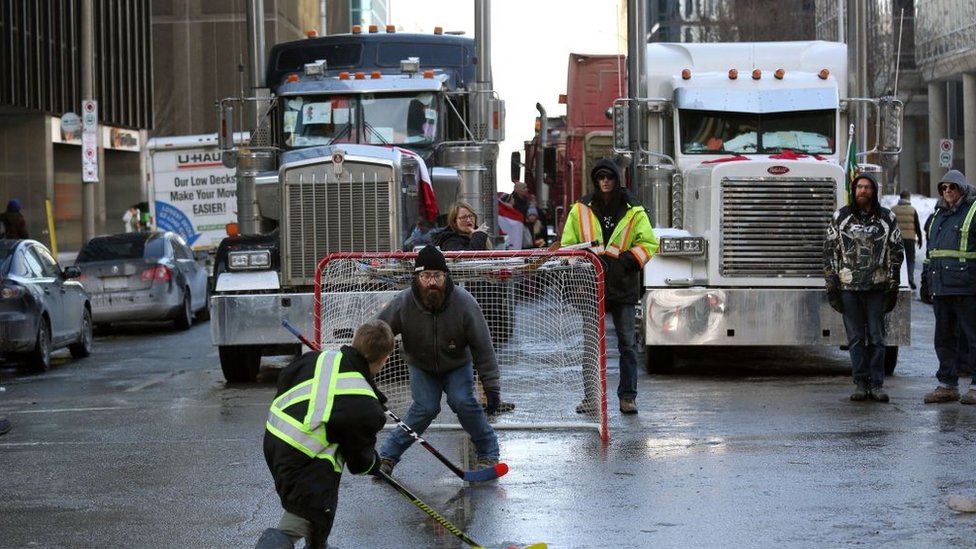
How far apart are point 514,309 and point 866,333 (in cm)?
314

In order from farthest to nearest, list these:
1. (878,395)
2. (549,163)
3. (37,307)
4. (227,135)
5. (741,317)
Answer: (549,163)
(37,307)
(227,135)
(741,317)
(878,395)

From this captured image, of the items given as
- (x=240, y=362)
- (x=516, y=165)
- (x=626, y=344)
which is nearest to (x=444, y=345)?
(x=626, y=344)

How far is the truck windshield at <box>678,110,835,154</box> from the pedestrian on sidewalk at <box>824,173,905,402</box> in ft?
10.5

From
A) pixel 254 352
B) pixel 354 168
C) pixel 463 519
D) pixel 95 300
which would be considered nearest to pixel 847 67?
pixel 354 168

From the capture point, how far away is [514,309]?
13008 millimetres

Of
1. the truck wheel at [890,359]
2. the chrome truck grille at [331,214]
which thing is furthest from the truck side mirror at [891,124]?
the chrome truck grille at [331,214]

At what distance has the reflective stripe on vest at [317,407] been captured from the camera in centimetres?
714

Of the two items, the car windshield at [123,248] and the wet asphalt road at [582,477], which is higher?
the car windshield at [123,248]

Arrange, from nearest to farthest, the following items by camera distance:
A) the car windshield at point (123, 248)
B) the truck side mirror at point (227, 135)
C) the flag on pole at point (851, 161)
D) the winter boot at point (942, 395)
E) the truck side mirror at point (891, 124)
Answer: the winter boot at point (942, 395)
the flag on pole at point (851, 161)
the truck side mirror at point (891, 124)
the truck side mirror at point (227, 135)
the car windshield at point (123, 248)

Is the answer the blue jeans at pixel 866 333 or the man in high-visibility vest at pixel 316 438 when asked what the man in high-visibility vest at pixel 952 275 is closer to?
the blue jeans at pixel 866 333

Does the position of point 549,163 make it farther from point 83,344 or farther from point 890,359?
point 890,359

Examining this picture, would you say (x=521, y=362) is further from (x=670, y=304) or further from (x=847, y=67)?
(x=847, y=67)

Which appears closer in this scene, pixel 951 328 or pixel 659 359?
pixel 951 328

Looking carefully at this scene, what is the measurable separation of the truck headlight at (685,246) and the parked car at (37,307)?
24.4ft
